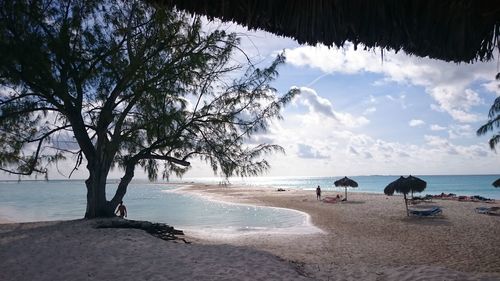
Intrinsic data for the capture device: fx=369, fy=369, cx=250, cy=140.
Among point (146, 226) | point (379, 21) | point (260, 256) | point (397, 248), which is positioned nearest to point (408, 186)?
point (397, 248)

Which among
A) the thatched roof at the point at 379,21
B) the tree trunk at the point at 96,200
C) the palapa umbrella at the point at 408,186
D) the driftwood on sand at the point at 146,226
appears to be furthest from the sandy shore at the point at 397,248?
the tree trunk at the point at 96,200

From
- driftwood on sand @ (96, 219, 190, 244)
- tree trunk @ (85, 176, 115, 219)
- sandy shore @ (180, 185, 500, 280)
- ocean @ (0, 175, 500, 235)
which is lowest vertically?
ocean @ (0, 175, 500, 235)

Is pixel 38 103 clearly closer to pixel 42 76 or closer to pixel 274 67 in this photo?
pixel 42 76

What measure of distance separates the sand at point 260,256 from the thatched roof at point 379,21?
393cm

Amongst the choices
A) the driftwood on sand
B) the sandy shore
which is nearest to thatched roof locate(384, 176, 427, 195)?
the sandy shore

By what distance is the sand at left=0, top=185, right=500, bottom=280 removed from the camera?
6.20m

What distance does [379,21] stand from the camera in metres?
3.24

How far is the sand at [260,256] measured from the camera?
6199mm

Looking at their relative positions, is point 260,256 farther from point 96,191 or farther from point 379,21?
point 96,191

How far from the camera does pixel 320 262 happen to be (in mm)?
A: 8562

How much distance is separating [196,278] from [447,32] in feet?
15.8

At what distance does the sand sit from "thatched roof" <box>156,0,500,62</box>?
3928 millimetres

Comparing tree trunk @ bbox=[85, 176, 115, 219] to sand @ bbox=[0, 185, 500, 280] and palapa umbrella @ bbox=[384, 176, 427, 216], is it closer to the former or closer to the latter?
sand @ bbox=[0, 185, 500, 280]

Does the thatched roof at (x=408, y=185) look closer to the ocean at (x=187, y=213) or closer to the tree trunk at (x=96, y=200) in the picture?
the ocean at (x=187, y=213)
